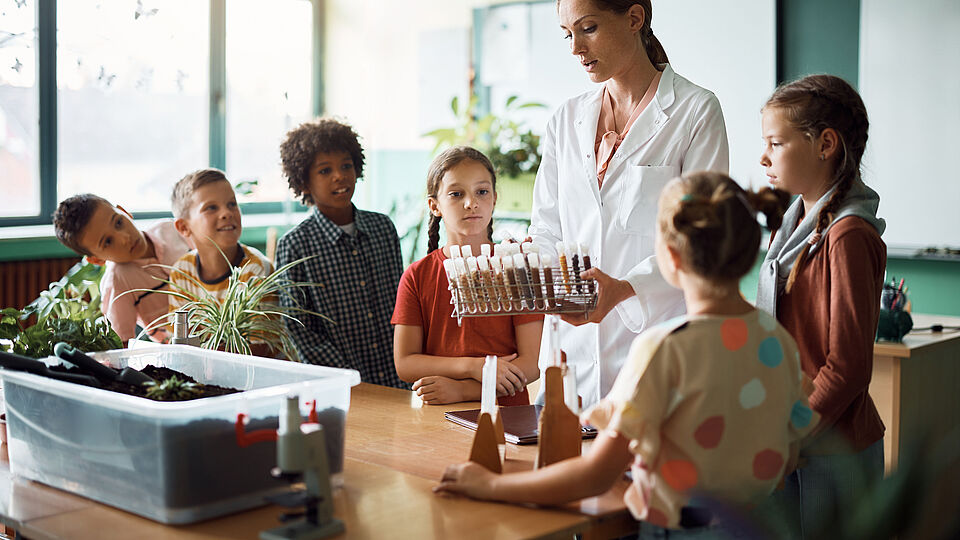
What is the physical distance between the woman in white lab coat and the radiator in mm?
3492

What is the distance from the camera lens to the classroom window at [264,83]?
604 cm

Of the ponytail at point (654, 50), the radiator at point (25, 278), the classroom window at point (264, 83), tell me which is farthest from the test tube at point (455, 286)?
the classroom window at point (264, 83)

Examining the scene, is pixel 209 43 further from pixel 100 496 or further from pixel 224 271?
pixel 100 496

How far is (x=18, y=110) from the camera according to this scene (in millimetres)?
4910

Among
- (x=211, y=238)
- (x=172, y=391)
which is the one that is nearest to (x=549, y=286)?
A: (x=172, y=391)

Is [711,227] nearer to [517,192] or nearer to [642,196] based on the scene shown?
[642,196]

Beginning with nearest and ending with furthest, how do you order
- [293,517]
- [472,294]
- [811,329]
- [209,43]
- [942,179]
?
[293,517], [811,329], [472,294], [942,179], [209,43]

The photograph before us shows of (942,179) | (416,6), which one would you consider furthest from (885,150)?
(416,6)

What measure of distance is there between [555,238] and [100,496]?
1172 millimetres

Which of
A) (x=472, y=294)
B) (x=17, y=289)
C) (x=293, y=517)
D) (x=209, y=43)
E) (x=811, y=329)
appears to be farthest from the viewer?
(x=209, y=43)

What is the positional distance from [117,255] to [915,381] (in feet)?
8.48

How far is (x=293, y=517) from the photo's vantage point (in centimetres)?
130

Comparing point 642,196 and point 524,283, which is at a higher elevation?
point 642,196

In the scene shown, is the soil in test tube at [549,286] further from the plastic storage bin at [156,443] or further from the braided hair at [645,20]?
the braided hair at [645,20]
